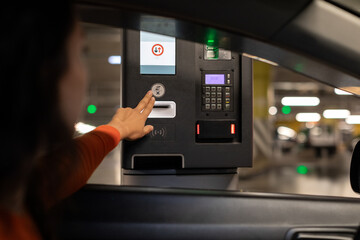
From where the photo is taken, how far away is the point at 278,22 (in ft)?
2.85

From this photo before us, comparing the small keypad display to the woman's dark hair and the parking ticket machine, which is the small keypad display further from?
the woman's dark hair

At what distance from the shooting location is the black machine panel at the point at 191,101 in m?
1.63

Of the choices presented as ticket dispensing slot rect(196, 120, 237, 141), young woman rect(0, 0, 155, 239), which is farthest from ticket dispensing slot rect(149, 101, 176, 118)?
young woman rect(0, 0, 155, 239)

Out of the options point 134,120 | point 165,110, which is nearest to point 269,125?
point 165,110

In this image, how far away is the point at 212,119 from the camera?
169 cm

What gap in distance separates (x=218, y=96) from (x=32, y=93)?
114 cm

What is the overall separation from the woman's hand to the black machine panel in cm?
5

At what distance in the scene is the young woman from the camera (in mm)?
619

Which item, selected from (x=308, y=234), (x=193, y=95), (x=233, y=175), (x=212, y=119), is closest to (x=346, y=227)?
(x=308, y=234)

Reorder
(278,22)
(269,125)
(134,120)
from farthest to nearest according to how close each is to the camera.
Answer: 1. (269,125)
2. (134,120)
3. (278,22)

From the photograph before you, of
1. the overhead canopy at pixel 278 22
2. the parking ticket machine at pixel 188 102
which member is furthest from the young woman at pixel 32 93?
the parking ticket machine at pixel 188 102

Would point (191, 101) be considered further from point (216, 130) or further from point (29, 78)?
point (29, 78)

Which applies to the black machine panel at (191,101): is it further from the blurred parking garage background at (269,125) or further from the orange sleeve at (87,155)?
the orange sleeve at (87,155)

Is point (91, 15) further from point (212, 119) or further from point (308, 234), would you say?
point (308, 234)
